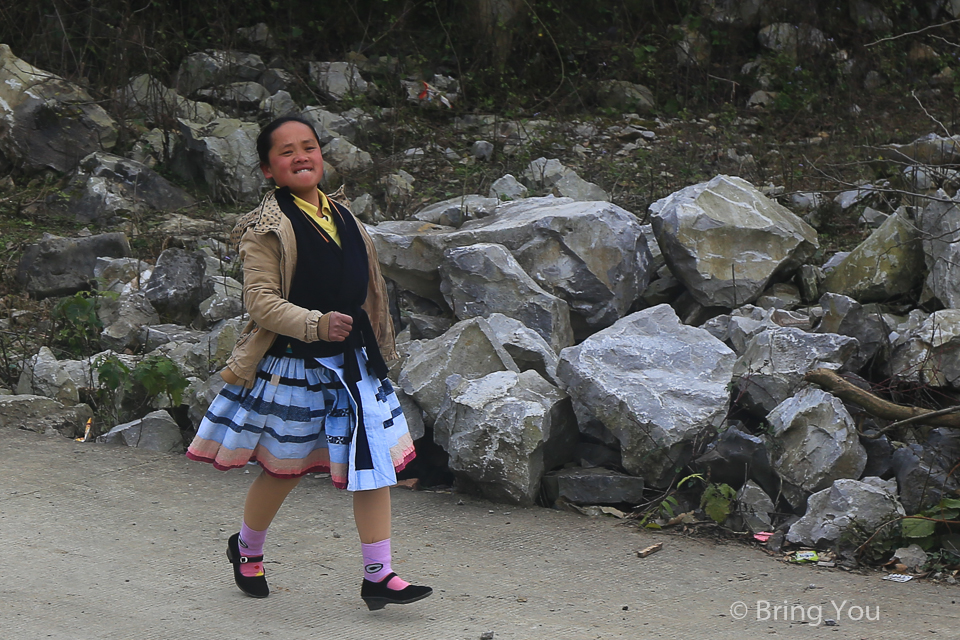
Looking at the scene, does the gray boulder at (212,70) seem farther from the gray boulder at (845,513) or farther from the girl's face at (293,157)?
the gray boulder at (845,513)

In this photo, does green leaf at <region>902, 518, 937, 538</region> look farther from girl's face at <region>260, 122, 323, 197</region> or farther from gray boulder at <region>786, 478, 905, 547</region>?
girl's face at <region>260, 122, 323, 197</region>

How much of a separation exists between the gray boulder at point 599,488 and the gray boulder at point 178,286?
289 centimetres

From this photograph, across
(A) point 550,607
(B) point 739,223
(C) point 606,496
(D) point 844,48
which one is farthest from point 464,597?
(D) point 844,48

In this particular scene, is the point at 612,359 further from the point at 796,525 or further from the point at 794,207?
the point at 794,207

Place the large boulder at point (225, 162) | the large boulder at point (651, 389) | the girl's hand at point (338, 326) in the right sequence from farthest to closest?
the large boulder at point (225, 162), the large boulder at point (651, 389), the girl's hand at point (338, 326)

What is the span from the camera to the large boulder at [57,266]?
6.23 meters

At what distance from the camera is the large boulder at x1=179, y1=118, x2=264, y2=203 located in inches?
319

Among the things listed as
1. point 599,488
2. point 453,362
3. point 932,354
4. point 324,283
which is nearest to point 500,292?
point 453,362

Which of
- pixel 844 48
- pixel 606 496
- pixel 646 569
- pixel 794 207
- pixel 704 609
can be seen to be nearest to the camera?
pixel 704 609

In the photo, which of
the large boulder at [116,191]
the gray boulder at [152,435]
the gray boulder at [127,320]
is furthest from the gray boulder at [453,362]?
the large boulder at [116,191]

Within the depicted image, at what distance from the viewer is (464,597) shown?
292cm

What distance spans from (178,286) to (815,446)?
149 inches

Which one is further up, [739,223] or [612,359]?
[739,223]

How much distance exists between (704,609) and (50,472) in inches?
104
